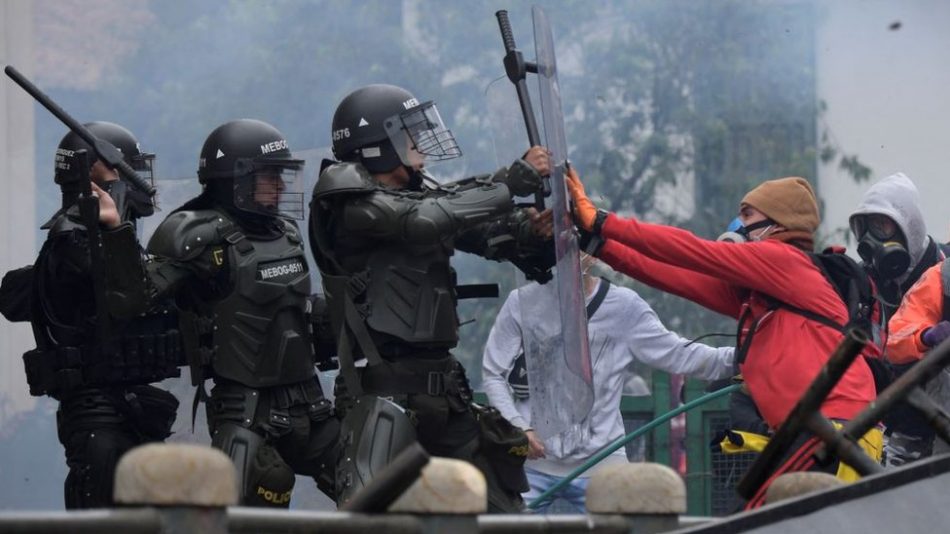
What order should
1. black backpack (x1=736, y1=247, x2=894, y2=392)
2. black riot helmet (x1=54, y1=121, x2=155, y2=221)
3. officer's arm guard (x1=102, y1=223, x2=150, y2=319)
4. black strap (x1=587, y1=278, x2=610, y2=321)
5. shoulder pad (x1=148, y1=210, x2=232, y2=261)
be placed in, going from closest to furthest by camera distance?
black backpack (x1=736, y1=247, x2=894, y2=392), officer's arm guard (x1=102, y1=223, x2=150, y2=319), shoulder pad (x1=148, y1=210, x2=232, y2=261), black riot helmet (x1=54, y1=121, x2=155, y2=221), black strap (x1=587, y1=278, x2=610, y2=321)

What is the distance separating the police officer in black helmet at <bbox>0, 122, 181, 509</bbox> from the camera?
6.48 m

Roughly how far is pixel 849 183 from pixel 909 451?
32.0 feet

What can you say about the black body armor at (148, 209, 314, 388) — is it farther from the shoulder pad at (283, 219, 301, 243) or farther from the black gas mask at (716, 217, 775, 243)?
the black gas mask at (716, 217, 775, 243)

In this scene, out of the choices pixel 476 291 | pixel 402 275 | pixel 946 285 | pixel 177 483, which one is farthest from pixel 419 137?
pixel 177 483

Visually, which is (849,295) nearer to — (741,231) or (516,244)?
(516,244)

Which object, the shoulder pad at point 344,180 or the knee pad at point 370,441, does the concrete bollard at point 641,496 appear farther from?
the shoulder pad at point 344,180

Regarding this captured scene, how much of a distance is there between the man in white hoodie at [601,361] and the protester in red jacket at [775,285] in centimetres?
147

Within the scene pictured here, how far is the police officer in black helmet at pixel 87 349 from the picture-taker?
648 centimetres

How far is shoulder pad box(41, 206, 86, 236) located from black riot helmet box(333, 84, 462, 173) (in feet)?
3.33

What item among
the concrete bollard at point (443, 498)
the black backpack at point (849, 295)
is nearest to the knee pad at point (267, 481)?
the black backpack at point (849, 295)

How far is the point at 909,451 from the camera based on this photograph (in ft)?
23.9

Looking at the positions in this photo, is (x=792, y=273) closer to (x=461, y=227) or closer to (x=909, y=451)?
(x=461, y=227)

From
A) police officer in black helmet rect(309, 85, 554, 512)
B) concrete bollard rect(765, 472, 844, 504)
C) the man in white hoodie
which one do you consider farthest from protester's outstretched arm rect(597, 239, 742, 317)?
concrete bollard rect(765, 472, 844, 504)

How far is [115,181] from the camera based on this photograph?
6.70 metres
